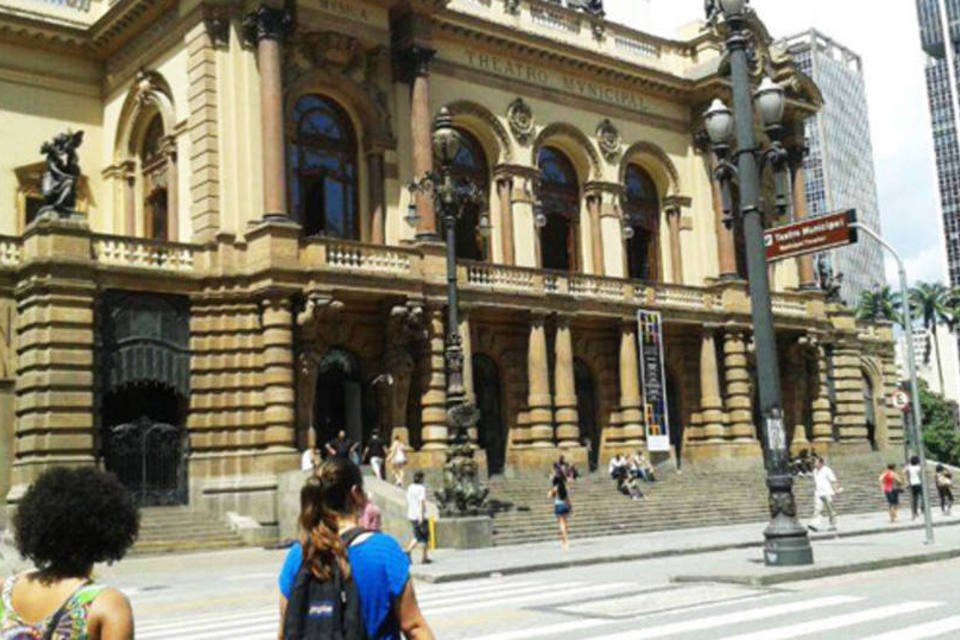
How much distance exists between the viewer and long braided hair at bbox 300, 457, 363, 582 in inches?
186

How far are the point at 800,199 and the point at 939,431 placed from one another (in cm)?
4764

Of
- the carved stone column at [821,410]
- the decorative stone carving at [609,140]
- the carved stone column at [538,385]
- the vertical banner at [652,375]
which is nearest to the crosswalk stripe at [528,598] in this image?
the carved stone column at [538,385]

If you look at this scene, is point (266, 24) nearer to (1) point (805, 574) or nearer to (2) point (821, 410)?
(1) point (805, 574)

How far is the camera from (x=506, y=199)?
38812 mm

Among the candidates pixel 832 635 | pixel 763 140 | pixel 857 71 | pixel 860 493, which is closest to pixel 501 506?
pixel 860 493

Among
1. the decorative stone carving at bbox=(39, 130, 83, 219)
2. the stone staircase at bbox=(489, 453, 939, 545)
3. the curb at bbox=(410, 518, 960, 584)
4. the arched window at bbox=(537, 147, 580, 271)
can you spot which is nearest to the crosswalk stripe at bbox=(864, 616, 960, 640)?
the curb at bbox=(410, 518, 960, 584)

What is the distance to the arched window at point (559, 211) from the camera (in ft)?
134

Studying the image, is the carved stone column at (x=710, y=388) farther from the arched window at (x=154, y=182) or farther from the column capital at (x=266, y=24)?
the arched window at (x=154, y=182)

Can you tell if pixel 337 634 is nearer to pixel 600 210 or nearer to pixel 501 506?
pixel 501 506

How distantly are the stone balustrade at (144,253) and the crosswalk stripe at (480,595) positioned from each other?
16.6 metres

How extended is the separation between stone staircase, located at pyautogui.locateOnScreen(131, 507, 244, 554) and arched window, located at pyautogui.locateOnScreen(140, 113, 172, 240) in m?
9.32

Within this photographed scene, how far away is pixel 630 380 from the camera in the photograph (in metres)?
38.8

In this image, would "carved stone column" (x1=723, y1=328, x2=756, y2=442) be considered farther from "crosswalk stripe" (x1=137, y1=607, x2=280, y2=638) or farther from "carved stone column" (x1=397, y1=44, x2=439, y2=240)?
"crosswalk stripe" (x1=137, y1=607, x2=280, y2=638)

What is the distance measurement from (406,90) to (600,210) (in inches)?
373
